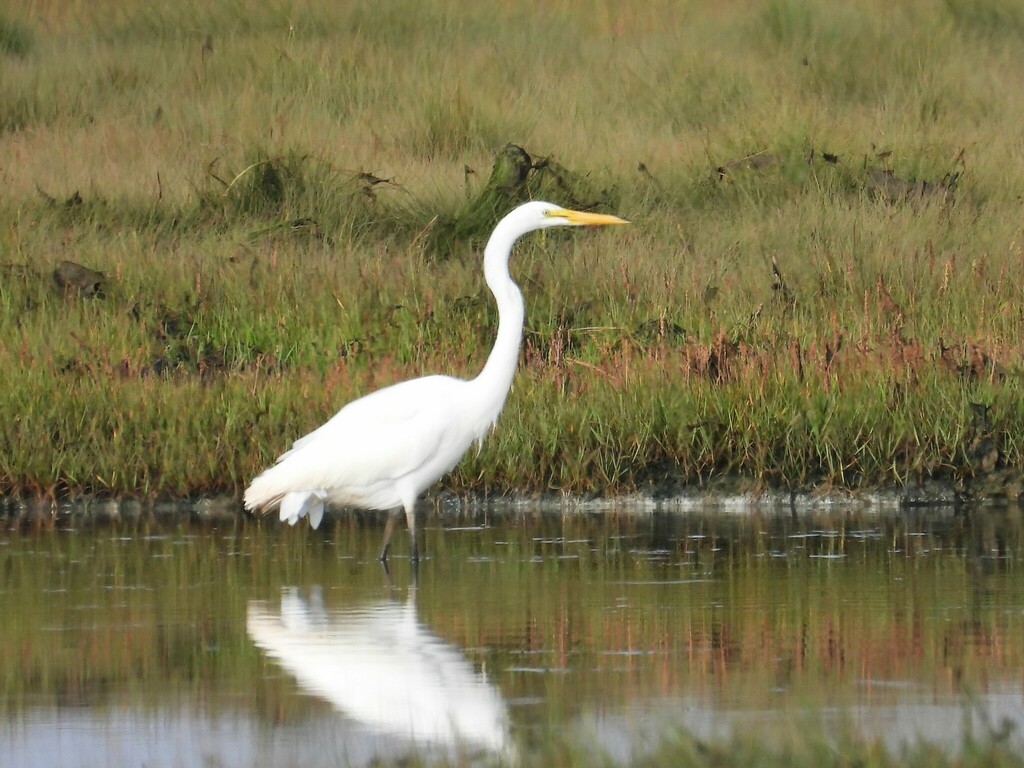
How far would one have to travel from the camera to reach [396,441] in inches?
342

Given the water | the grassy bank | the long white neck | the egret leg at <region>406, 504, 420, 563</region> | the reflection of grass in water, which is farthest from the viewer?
the grassy bank

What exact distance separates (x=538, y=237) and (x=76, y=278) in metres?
3.25

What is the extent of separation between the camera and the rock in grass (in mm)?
12875

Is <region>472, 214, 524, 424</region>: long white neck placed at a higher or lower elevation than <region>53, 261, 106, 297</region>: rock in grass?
lower

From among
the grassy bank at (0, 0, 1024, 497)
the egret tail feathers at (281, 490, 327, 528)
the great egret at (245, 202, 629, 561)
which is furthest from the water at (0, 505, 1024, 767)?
the grassy bank at (0, 0, 1024, 497)

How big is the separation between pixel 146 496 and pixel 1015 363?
4553mm

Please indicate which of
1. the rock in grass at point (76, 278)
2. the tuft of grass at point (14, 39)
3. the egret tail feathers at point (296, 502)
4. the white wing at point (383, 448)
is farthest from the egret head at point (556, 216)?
the tuft of grass at point (14, 39)

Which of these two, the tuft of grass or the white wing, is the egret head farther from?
the tuft of grass

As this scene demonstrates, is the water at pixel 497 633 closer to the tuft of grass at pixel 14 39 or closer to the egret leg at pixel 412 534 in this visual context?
the egret leg at pixel 412 534

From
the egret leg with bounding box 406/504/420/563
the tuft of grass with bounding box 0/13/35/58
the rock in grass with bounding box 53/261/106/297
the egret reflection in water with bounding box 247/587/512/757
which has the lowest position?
the egret reflection in water with bounding box 247/587/512/757

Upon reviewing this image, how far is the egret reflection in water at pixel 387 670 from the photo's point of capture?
5352 mm

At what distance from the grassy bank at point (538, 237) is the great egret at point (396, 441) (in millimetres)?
1225

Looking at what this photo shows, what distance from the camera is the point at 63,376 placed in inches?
427

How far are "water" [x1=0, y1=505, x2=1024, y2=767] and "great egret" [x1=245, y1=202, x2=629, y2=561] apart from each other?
280 millimetres
